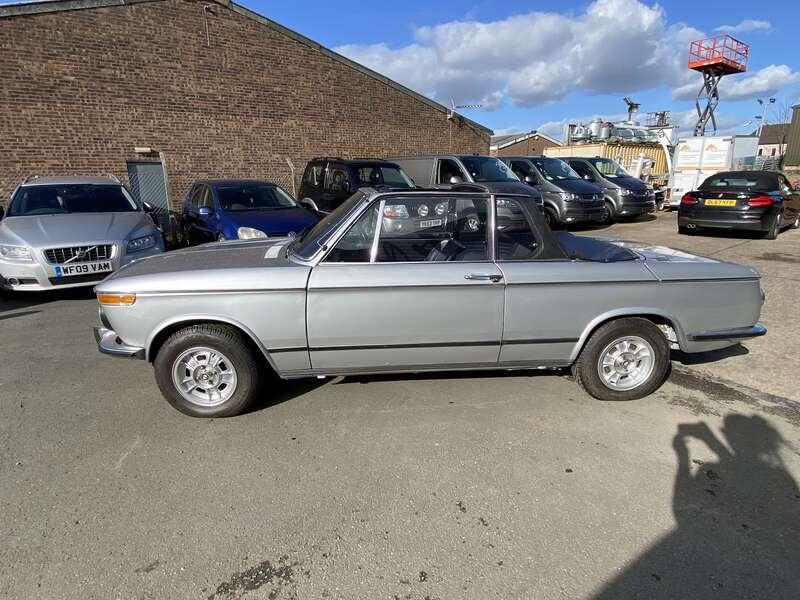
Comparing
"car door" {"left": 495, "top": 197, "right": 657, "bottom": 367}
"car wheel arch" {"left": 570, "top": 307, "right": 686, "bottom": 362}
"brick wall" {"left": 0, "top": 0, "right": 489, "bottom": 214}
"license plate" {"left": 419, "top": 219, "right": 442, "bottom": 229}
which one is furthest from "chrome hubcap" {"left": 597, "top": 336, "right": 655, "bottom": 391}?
"brick wall" {"left": 0, "top": 0, "right": 489, "bottom": 214}

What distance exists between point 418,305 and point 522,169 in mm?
10410

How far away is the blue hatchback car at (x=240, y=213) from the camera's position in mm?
6664

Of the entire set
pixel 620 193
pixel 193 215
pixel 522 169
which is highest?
pixel 522 169

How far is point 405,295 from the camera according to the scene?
10.2 ft

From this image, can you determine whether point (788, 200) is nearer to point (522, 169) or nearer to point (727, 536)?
point (522, 169)

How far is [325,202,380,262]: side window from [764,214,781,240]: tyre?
1085 cm

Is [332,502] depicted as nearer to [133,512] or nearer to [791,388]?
[133,512]

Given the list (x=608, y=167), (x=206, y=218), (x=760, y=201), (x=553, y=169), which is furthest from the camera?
(x=608, y=167)

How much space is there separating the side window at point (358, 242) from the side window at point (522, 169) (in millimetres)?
9767

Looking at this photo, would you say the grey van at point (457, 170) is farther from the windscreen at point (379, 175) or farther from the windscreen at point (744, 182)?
the windscreen at point (744, 182)

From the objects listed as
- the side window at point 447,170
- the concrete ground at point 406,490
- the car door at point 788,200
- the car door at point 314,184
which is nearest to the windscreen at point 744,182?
the car door at point 788,200

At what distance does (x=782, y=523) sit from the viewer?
2287 mm

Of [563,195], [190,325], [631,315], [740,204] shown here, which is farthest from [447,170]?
[190,325]

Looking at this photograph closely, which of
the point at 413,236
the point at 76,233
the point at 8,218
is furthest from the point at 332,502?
the point at 8,218
